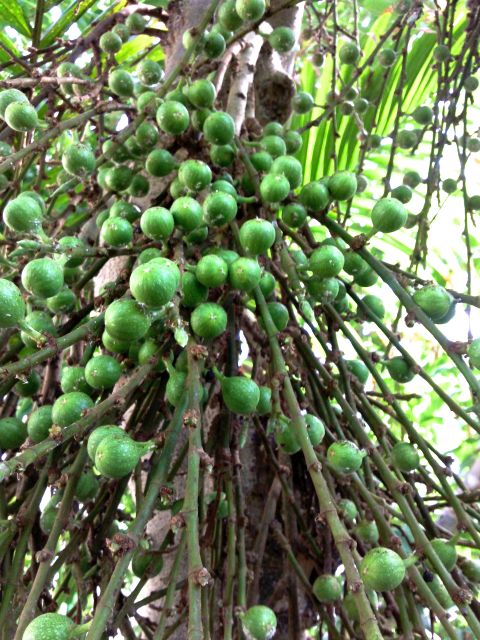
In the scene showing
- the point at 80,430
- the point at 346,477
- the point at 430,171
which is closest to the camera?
the point at 80,430

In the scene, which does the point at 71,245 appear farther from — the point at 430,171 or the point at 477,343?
the point at 430,171

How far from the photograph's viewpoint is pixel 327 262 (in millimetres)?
910

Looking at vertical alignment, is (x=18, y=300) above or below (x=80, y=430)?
above

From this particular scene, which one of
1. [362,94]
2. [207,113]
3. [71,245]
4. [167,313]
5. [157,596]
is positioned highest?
[362,94]

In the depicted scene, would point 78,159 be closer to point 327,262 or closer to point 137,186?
point 137,186

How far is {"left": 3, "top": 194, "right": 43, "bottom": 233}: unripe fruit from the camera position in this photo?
2.88ft

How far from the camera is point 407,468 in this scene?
912mm

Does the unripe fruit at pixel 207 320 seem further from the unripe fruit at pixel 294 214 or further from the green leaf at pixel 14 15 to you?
the green leaf at pixel 14 15

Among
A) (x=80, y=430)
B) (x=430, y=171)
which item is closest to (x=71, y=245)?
(x=80, y=430)

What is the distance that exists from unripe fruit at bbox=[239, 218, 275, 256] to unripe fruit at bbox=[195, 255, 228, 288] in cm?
8

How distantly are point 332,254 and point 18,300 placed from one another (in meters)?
0.43

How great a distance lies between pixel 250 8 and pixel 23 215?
55 centimetres

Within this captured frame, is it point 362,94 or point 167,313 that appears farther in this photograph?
point 362,94

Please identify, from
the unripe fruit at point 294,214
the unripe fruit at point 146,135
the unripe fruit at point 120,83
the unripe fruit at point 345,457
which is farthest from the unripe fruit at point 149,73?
the unripe fruit at point 345,457
